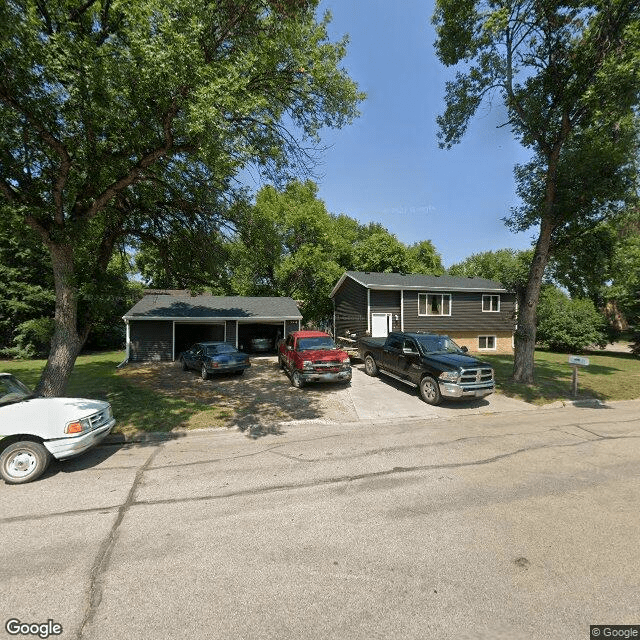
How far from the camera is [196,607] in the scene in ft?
8.71

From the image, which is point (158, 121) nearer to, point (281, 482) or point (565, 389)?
point (281, 482)

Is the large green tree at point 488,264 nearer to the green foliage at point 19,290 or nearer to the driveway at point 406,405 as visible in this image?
the driveway at point 406,405

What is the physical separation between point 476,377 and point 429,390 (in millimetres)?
1372

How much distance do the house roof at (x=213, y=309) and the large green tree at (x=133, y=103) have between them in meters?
10.4

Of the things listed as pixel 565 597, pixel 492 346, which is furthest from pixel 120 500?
pixel 492 346

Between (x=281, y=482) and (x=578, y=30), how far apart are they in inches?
636

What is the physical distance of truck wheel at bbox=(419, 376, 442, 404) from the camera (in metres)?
9.36

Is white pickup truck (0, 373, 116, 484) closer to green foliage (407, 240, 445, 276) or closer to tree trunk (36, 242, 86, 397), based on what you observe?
tree trunk (36, 242, 86, 397)

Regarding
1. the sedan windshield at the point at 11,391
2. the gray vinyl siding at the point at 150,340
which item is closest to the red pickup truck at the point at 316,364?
the sedan windshield at the point at 11,391

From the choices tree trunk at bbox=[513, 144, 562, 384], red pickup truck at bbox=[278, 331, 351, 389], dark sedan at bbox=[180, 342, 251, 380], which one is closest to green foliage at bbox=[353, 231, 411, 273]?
tree trunk at bbox=[513, 144, 562, 384]

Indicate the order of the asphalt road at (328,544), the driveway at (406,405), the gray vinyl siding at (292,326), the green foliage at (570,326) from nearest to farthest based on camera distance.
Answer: the asphalt road at (328,544) < the driveway at (406,405) < the gray vinyl siding at (292,326) < the green foliage at (570,326)

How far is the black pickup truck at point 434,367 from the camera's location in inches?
360

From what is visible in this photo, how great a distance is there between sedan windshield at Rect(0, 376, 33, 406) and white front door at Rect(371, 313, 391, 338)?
1833 cm

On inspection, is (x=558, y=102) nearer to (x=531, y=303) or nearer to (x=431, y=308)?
(x=531, y=303)
